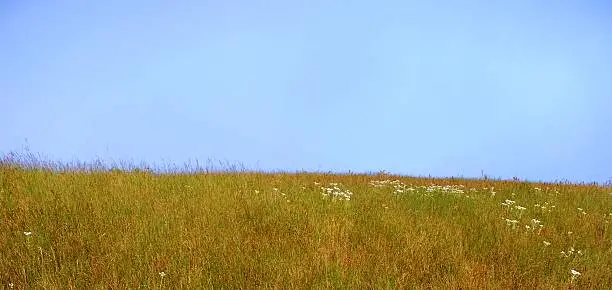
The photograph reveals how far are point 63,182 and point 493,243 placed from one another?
6862mm

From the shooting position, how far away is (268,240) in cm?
588

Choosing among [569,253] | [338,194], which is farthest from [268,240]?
[569,253]

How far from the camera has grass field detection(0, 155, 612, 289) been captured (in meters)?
4.92

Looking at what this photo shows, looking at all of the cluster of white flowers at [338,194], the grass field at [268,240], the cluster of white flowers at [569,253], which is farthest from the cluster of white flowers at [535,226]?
the cluster of white flowers at [338,194]

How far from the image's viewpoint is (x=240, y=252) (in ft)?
17.4

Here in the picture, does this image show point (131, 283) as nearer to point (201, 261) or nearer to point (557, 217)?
point (201, 261)

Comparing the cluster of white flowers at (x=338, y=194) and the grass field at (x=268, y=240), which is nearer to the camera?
the grass field at (x=268, y=240)

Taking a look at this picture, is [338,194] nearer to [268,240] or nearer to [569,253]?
[268,240]

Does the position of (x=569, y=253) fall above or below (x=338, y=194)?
below

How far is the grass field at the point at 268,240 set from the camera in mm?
4922

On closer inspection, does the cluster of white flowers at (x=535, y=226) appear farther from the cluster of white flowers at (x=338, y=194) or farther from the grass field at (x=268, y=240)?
the cluster of white flowers at (x=338, y=194)

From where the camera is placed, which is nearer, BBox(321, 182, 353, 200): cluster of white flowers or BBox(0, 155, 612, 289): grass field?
BBox(0, 155, 612, 289): grass field

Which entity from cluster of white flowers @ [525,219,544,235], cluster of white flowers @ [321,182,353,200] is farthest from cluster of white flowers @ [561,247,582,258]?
cluster of white flowers @ [321,182,353,200]

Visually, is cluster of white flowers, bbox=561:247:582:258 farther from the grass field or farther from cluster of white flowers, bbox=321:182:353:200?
cluster of white flowers, bbox=321:182:353:200
